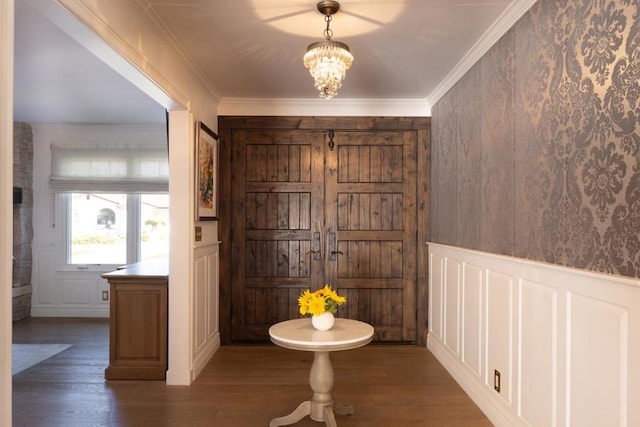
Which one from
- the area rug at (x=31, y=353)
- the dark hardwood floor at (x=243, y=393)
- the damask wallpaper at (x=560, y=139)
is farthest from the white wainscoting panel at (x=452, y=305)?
the area rug at (x=31, y=353)

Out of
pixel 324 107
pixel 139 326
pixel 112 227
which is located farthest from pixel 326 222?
pixel 112 227

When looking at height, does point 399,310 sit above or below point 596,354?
below

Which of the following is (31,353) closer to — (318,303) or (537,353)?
(318,303)

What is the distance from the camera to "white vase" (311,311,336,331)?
2.59 metres

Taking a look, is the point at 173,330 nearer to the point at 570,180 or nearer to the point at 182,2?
the point at 182,2

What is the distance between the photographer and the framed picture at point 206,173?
3504 millimetres

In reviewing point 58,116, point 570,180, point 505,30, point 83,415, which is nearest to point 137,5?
point 505,30

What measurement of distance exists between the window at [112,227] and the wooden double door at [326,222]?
1.78 meters

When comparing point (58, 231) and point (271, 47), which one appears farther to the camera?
point (58, 231)

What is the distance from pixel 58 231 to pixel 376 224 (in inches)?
162

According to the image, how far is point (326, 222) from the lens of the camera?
4.36 meters

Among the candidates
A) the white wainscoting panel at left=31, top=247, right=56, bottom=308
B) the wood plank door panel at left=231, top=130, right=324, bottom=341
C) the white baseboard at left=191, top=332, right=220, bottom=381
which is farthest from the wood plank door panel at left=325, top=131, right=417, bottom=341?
the white wainscoting panel at left=31, top=247, right=56, bottom=308

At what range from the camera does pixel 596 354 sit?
67.7 inches

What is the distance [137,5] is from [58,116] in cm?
344
